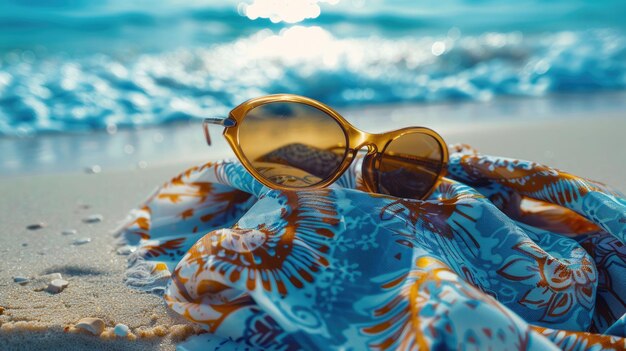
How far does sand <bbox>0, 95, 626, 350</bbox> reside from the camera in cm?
147

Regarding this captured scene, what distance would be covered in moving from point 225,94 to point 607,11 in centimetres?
713

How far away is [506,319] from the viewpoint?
1.07m

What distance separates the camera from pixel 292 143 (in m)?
1.77

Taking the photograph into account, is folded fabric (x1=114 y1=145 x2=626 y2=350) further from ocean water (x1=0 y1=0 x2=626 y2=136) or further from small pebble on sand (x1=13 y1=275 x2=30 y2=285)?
ocean water (x1=0 y1=0 x2=626 y2=136)

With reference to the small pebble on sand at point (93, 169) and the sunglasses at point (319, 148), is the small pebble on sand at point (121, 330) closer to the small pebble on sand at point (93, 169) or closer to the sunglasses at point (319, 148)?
the sunglasses at point (319, 148)

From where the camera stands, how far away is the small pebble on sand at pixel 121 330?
144 cm

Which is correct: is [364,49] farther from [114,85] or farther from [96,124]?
[96,124]

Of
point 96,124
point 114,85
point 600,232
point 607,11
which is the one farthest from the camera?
point 607,11

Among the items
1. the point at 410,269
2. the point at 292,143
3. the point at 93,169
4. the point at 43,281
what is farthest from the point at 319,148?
the point at 93,169

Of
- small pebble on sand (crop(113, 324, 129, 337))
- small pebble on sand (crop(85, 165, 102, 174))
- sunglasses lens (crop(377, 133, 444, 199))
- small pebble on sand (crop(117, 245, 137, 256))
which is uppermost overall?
sunglasses lens (crop(377, 133, 444, 199))

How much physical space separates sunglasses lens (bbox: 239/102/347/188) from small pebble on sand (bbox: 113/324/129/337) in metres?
0.47

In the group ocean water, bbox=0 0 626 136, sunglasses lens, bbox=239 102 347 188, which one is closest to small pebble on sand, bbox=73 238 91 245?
→ sunglasses lens, bbox=239 102 347 188

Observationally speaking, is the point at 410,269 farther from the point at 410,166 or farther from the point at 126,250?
the point at 126,250

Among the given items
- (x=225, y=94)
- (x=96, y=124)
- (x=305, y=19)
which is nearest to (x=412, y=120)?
(x=225, y=94)
